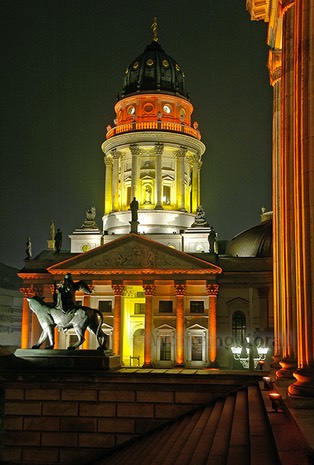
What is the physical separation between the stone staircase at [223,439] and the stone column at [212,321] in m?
35.4

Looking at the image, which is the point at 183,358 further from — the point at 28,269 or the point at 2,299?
the point at 2,299

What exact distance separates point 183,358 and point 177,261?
8.73 meters

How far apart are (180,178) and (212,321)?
68.7 ft

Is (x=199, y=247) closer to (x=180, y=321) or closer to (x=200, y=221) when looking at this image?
(x=200, y=221)

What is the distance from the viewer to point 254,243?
68875 mm

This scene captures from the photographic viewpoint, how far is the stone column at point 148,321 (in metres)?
59.6

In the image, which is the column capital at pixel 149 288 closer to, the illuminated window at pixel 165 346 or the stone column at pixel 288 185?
the illuminated window at pixel 165 346

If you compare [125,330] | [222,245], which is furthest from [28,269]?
[222,245]

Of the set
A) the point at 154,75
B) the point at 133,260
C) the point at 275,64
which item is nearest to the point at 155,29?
the point at 154,75

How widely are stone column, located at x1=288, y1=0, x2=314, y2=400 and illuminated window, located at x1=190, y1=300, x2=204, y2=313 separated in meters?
48.8

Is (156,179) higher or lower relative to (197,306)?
higher

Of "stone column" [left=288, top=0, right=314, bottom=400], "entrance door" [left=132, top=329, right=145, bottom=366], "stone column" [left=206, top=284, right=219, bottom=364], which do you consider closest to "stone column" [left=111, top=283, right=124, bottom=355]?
"entrance door" [left=132, top=329, right=145, bottom=366]

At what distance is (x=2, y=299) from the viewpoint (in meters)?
92.0

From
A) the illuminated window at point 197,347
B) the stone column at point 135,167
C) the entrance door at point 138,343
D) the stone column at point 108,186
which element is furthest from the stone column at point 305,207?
the stone column at point 108,186
